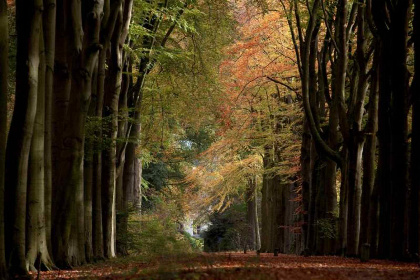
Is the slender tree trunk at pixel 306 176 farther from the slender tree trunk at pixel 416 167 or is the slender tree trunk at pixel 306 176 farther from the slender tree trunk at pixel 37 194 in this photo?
the slender tree trunk at pixel 37 194

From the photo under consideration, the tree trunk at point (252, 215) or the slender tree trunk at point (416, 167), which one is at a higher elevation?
the slender tree trunk at point (416, 167)

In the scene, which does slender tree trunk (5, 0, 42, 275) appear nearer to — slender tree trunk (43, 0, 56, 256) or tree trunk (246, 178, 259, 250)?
slender tree trunk (43, 0, 56, 256)

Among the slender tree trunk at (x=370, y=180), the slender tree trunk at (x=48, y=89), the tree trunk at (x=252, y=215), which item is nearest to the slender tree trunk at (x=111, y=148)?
the slender tree trunk at (x=48, y=89)

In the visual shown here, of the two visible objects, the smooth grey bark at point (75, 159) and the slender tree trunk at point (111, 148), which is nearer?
the smooth grey bark at point (75, 159)

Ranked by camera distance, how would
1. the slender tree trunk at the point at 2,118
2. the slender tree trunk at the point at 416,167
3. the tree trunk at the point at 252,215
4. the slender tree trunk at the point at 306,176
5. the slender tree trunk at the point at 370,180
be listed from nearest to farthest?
1. the slender tree trunk at the point at 2,118
2. the slender tree trunk at the point at 416,167
3. the slender tree trunk at the point at 370,180
4. the slender tree trunk at the point at 306,176
5. the tree trunk at the point at 252,215

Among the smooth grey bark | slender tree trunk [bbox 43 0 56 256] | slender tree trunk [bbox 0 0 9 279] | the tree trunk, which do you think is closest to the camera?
slender tree trunk [bbox 0 0 9 279]

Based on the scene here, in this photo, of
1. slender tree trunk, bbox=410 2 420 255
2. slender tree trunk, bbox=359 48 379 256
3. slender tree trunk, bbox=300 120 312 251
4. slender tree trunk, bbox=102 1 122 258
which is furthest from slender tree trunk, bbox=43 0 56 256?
slender tree trunk, bbox=300 120 312 251

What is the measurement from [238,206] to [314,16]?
95.5ft

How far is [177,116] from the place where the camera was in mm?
26641

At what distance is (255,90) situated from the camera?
2823 centimetres

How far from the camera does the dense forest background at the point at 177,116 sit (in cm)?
941

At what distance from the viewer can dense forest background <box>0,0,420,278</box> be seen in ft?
30.9

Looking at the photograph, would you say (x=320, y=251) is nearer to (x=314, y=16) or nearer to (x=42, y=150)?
(x=314, y=16)

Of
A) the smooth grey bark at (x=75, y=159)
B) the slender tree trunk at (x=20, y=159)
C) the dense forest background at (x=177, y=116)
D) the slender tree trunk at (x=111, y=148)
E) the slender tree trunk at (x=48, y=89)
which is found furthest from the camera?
the slender tree trunk at (x=111, y=148)
